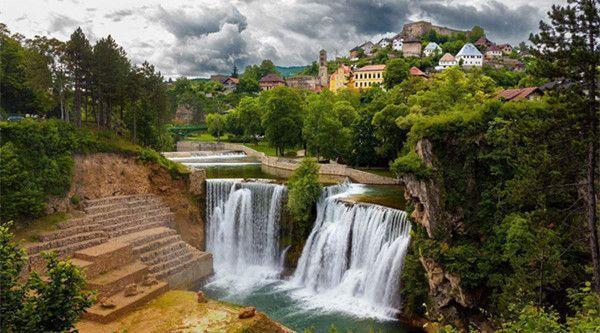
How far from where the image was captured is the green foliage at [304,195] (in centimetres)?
2592

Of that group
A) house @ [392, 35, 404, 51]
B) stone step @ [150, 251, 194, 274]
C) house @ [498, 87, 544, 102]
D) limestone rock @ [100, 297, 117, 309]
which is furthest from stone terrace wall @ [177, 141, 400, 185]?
house @ [392, 35, 404, 51]

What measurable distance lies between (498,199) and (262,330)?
420 inches

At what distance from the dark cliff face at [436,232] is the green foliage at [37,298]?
45.1ft

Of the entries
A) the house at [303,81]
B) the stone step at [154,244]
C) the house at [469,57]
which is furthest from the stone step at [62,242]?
the house at [303,81]

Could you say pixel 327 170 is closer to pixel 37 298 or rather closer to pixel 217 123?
pixel 37 298

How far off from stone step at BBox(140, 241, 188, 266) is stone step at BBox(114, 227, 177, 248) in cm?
82

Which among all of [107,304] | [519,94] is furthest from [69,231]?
[519,94]

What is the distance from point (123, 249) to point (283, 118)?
94.9 ft

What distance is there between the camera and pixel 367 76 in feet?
277

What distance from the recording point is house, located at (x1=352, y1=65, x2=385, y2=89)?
3270 inches

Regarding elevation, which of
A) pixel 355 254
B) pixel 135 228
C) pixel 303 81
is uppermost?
pixel 303 81

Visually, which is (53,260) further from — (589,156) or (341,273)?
(341,273)

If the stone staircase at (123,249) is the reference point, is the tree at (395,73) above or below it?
above

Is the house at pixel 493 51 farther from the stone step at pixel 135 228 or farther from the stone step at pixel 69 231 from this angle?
the stone step at pixel 69 231
